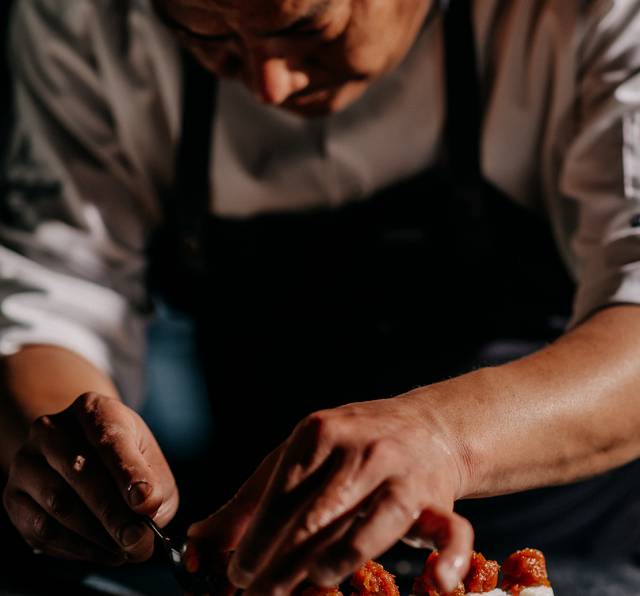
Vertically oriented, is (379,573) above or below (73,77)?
below

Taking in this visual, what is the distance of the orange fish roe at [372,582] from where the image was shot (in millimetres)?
756

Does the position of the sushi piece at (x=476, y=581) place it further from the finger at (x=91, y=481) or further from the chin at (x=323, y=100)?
the chin at (x=323, y=100)

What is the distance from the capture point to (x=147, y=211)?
1.30 metres

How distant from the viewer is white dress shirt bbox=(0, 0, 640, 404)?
1.12 metres

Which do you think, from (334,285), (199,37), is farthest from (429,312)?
(199,37)

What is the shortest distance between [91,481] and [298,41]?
45cm

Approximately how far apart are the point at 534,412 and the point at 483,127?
1.55ft

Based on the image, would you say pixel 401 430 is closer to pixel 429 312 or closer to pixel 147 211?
pixel 429 312

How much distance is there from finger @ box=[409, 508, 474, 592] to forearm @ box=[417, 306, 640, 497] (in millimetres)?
97

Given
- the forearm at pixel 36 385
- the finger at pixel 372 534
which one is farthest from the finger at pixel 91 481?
the finger at pixel 372 534

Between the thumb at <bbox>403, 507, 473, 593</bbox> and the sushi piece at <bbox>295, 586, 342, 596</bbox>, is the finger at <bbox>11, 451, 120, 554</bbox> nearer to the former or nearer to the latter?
the sushi piece at <bbox>295, 586, 342, 596</bbox>

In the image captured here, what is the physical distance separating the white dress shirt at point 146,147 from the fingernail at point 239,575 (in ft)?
1.71

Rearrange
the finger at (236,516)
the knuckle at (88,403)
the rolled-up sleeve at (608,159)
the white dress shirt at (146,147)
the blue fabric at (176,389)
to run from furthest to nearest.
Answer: the blue fabric at (176,389)
the white dress shirt at (146,147)
the rolled-up sleeve at (608,159)
the knuckle at (88,403)
the finger at (236,516)

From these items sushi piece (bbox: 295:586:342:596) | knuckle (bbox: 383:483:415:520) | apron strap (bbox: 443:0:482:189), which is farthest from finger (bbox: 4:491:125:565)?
apron strap (bbox: 443:0:482:189)
